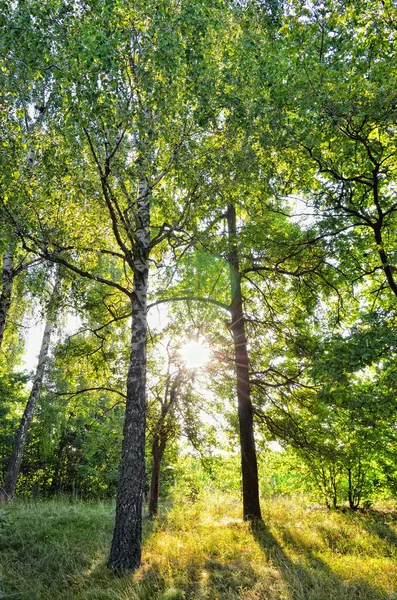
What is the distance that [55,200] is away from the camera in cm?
720

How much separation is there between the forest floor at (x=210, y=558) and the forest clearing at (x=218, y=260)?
0.17 ft

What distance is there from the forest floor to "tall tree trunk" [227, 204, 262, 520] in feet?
1.94

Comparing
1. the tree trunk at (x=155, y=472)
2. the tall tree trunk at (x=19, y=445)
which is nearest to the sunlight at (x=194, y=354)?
the tree trunk at (x=155, y=472)

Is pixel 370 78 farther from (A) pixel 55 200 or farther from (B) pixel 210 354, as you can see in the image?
(B) pixel 210 354

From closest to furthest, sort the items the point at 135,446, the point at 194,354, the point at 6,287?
the point at 135,446
the point at 6,287
the point at 194,354

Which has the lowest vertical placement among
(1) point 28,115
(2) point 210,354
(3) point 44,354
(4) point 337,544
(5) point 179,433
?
(4) point 337,544

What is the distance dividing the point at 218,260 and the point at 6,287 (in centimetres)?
549

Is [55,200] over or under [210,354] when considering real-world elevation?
over

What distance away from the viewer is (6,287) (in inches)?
367

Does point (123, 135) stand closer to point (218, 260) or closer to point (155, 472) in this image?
point (218, 260)

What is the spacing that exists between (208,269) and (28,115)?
7.05m

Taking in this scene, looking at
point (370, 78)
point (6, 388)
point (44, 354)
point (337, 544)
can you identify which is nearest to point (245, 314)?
point (337, 544)

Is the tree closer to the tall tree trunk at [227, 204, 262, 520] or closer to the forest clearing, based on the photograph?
the forest clearing

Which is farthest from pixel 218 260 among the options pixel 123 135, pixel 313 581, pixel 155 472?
pixel 313 581
